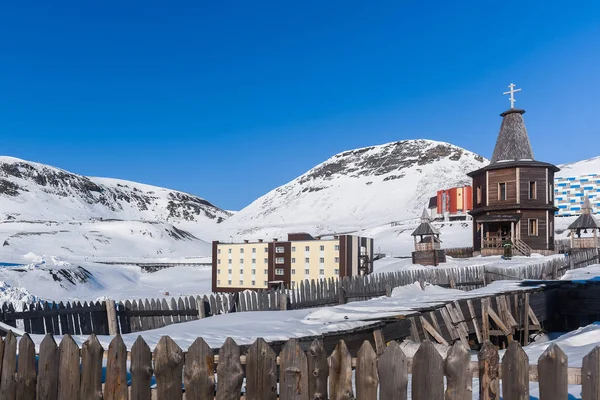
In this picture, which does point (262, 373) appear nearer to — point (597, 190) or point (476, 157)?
point (597, 190)

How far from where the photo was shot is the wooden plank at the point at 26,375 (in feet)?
13.9

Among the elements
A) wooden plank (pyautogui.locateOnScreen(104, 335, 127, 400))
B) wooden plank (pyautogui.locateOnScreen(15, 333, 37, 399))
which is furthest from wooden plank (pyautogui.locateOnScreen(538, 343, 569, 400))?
wooden plank (pyautogui.locateOnScreen(15, 333, 37, 399))

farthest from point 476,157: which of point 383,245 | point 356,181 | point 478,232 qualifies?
point 478,232

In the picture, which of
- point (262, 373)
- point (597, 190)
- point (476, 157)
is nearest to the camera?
point (262, 373)

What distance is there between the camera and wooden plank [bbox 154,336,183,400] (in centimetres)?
377

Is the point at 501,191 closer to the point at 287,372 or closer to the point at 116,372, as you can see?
the point at 287,372

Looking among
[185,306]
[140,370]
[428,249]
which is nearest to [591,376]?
[140,370]

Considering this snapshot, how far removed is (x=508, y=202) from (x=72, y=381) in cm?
4032

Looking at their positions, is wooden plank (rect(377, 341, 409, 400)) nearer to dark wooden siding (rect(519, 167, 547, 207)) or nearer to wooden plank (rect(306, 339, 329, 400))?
wooden plank (rect(306, 339, 329, 400))

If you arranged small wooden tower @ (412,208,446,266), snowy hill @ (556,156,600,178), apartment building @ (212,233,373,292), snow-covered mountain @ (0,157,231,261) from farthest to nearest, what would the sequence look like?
snowy hill @ (556,156,600,178), snow-covered mountain @ (0,157,231,261), apartment building @ (212,233,373,292), small wooden tower @ (412,208,446,266)

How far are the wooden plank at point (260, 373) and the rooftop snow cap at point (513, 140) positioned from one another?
4060 cm

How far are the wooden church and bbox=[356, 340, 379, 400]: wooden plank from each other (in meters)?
38.0


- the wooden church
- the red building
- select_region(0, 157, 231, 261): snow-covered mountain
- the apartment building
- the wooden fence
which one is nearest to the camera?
the wooden fence

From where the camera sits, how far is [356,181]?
168250mm
